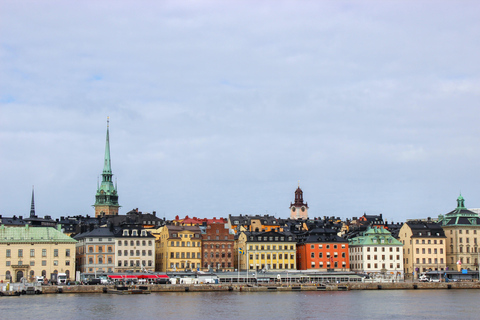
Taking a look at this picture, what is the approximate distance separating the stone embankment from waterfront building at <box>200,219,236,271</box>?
18325mm

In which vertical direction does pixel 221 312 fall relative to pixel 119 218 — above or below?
below

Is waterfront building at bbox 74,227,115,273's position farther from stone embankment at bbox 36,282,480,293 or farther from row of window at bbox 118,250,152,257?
stone embankment at bbox 36,282,480,293

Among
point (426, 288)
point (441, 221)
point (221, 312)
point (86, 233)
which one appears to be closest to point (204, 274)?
point (86, 233)

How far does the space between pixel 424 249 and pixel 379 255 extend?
990 centimetres

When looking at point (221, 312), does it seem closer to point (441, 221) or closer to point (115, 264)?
point (115, 264)

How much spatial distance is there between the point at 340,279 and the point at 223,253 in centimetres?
2165

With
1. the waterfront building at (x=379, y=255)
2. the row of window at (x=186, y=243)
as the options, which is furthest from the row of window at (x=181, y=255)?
the waterfront building at (x=379, y=255)

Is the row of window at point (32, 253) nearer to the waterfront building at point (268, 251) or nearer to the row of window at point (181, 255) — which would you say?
the row of window at point (181, 255)

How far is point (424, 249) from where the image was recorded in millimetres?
148500

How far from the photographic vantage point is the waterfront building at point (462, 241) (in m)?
149

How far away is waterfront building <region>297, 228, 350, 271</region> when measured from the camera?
14238cm

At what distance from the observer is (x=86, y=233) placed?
13638cm

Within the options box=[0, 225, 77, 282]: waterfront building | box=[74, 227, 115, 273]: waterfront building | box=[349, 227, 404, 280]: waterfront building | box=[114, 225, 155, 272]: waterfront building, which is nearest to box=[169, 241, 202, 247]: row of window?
box=[114, 225, 155, 272]: waterfront building

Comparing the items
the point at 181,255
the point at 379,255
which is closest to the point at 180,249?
the point at 181,255
